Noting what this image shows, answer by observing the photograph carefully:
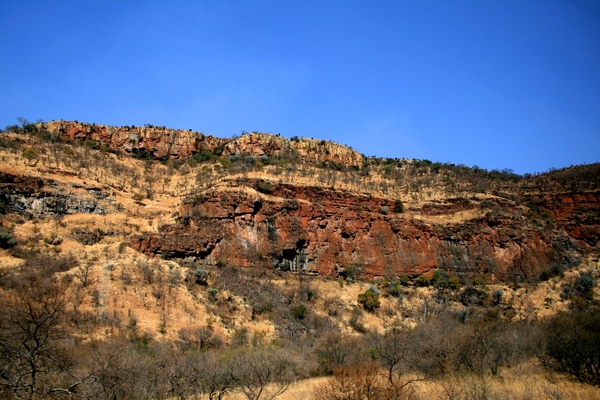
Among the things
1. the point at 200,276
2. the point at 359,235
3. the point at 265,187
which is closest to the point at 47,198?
the point at 200,276

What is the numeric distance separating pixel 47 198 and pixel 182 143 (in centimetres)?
2823

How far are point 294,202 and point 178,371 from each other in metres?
25.9

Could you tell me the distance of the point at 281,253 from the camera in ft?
135

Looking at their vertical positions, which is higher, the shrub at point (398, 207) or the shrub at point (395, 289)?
the shrub at point (398, 207)

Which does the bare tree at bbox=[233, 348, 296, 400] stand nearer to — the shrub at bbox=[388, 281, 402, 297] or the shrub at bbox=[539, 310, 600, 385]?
the shrub at bbox=[539, 310, 600, 385]

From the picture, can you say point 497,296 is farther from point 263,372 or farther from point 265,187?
point 263,372

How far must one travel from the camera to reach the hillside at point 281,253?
2709 cm

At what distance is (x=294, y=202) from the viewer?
4391 cm

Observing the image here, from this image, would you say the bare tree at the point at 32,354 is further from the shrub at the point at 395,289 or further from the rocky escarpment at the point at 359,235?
the shrub at the point at 395,289

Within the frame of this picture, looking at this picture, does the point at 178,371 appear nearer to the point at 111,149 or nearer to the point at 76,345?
the point at 76,345

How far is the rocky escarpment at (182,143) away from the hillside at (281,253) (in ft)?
2.86

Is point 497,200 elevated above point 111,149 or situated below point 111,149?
below

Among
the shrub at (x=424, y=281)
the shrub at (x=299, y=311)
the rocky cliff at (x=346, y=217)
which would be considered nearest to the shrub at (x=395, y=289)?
the rocky cliff at (x=346, y=217)

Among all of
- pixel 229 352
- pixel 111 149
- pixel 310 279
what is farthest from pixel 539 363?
pixel 111 149
